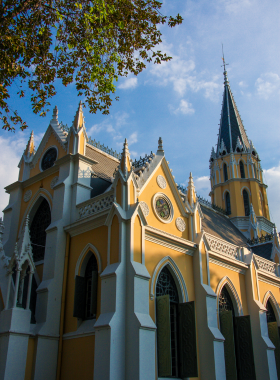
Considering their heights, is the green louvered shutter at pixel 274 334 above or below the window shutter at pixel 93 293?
below

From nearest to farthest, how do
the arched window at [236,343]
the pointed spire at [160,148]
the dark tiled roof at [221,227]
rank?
the arched window at [236,343]
the pointed spire at [160,148]
the dark tiled roof at [221,227]

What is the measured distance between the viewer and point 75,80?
1123cm

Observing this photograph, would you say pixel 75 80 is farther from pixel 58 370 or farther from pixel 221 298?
pixel 221 298

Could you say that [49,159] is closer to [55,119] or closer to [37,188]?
[37,188]

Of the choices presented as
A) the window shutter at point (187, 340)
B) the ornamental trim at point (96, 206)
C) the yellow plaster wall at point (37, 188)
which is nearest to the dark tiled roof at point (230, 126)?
the yellow plaster wall at point (37, 188)

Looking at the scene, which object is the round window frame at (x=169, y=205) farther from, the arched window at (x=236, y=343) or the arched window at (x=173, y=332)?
the arched window at (x=236, y=343)

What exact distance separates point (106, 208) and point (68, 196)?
2582mm

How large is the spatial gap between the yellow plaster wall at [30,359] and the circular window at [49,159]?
7.81 m

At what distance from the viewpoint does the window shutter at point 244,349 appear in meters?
15.9

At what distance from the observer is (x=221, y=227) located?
80.4ft

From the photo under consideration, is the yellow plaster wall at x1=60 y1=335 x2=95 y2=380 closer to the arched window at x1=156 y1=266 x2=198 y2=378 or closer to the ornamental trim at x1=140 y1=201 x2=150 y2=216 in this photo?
the arched window at x1=156 y1=266 x2=198 y2=378

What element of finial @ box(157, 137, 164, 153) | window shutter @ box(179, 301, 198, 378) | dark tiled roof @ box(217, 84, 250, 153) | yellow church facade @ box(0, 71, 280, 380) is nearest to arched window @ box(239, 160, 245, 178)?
dark tiled roof @ box(217, 84, 250, 153)

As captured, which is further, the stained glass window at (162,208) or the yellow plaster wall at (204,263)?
the yellow plaster wall at (204,263)

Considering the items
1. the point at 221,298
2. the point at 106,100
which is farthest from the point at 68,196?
the point at 221,298
